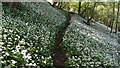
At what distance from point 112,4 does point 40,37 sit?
70.4ft

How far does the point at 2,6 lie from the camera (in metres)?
17.6

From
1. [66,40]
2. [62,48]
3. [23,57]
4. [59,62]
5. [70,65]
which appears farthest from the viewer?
[66,40]

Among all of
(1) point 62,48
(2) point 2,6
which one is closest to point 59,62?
(1) point 62,48

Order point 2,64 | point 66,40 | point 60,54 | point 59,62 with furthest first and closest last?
point 66,40 → point 60,54 → point 59,62 → point 2,64

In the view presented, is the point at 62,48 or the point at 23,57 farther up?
the point at 23,57

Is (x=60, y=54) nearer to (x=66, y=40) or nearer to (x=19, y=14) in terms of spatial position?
(x=66, y=40)

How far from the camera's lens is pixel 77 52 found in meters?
12.8

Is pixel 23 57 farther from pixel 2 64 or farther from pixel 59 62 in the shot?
pixel 59 62

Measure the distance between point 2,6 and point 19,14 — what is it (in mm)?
1838

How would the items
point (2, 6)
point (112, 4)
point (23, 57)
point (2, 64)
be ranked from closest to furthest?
point (2, 64), point (23, 57), point (2, 6), point (112, 4)

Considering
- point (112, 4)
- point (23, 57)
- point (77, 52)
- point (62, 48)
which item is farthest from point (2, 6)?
point (112, 4)

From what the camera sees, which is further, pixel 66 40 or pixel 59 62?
pixel 66 40

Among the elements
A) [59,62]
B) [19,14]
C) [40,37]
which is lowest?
[59,62]

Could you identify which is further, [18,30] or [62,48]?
[62,48]
